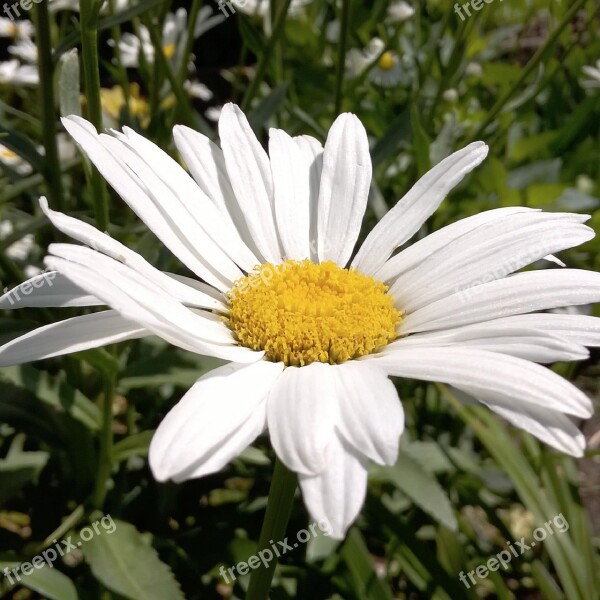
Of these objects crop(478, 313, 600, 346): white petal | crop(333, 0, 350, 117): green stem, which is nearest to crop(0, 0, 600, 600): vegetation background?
crop(333, 0, 350, 117): green stem

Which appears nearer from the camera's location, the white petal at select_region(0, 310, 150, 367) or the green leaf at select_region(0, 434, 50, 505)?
the white petal at select_region(0, 310, 150, 367)

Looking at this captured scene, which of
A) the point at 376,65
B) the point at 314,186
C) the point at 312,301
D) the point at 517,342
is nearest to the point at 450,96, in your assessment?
the point at 376,65

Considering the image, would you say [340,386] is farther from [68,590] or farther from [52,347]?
[68,590]

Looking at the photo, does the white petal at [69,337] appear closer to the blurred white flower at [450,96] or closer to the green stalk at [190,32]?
the green stalk at [190,32]

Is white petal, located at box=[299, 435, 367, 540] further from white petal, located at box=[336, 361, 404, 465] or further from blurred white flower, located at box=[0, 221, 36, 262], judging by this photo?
blurred white flower, located at box=[0, 221, 36, 262]

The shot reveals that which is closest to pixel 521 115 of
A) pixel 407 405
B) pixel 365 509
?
pixel 407 405

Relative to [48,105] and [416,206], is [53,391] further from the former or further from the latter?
[416,206]

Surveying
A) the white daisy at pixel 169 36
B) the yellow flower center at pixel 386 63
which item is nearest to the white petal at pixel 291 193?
the white daisy at pixel 169 36
